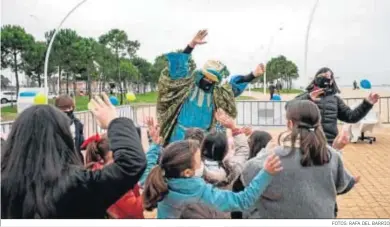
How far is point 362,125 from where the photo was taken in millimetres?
4227

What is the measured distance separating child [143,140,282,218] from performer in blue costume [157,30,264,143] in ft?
2.80

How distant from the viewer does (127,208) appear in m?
1.54

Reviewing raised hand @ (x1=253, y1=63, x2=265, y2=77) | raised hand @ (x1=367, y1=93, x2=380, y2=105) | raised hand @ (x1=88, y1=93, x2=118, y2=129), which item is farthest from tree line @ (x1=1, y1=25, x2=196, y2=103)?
raised hand @ (x1=88, y1=93, x2=118, y2=129)

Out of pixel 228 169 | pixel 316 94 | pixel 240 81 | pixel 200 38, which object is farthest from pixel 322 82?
pixel 228 169

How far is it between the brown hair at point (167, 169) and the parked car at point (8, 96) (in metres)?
0.74

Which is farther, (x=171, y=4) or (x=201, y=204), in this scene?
(x=171, y=4)

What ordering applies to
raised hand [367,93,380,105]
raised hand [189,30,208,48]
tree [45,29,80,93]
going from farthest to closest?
tree [45,29,80,93], raised hand [189,30,208,48], raised hand [367,93,380,105]

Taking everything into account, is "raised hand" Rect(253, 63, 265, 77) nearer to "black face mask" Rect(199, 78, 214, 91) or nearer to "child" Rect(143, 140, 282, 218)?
"black face mask" Rect(199, 78, 214, 91)

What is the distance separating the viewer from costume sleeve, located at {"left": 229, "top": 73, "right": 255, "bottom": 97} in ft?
7.25

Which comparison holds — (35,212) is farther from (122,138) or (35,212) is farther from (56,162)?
(122,138)

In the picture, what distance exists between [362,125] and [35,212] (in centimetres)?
366

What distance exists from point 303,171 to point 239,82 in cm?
101

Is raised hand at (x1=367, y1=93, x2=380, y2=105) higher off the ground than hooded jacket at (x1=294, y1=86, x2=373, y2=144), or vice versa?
raised hand at (x1=367, y1=93, x2=380, y2=105)

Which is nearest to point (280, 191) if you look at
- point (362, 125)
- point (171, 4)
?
point (171, 4)
